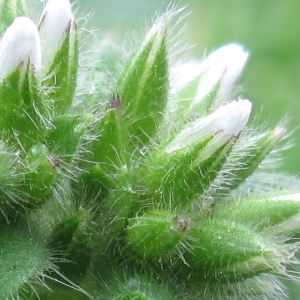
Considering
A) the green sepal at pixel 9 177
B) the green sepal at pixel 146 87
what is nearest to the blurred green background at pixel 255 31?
the green sepal at pixel 146 87

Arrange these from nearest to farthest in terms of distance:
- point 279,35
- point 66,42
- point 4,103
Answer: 1. point 4,103
2. point 66,42
3. point 279,35

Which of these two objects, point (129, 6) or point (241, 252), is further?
point (129, 6)

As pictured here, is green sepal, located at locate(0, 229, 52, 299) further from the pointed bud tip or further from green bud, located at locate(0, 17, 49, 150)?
the pointed bud tip

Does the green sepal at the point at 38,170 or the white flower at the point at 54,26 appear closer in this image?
the green sepal at the point at 38,170

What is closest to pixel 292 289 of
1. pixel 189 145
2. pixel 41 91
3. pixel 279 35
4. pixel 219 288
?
pixel 219 288

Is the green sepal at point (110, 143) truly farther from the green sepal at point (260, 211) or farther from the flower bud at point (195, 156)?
the green sepal at point (260, 211)

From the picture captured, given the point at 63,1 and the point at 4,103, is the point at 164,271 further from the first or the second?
the point at 63,1
